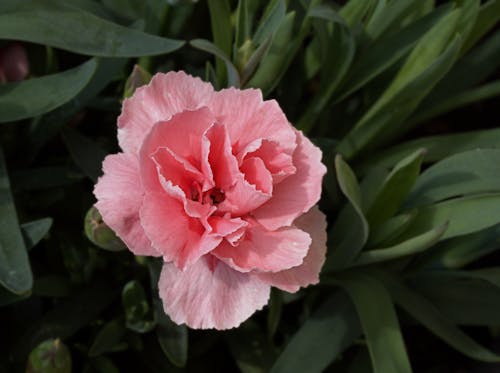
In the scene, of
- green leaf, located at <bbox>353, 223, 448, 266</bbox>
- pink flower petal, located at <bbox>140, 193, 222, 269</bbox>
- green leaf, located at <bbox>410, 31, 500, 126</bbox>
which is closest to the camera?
pink flower petal, located at <bbox>140, 193, 222, 269</bbox>

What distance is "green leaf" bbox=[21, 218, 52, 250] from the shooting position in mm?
700

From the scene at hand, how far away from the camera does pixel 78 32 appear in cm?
73

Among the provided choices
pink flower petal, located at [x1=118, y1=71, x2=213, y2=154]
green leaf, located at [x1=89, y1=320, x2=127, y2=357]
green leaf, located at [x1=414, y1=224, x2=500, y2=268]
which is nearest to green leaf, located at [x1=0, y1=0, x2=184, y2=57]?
pink flower petal, located at [x1=118, y1=71, x2=213, y2=154]

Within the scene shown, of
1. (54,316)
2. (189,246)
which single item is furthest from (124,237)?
(54,316)

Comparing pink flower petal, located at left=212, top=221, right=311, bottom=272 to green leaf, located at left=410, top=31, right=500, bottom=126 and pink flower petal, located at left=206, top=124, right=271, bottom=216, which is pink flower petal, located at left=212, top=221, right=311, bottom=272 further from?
green leaf, located at left=410, top=31, right=500, bottom=126

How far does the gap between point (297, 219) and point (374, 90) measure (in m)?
0.38

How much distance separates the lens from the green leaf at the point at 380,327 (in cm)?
75

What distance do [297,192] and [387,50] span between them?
1.13 ft

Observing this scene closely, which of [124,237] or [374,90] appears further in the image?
[374,90]

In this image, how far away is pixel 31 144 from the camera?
0.87 metres

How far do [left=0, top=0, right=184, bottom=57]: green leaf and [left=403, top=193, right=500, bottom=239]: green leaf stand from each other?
1.08 ft

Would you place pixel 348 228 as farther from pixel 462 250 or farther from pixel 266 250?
pixel 266 250

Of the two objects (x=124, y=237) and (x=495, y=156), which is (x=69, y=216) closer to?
(x=124, y=237)

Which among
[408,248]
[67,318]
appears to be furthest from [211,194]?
[67,318]
